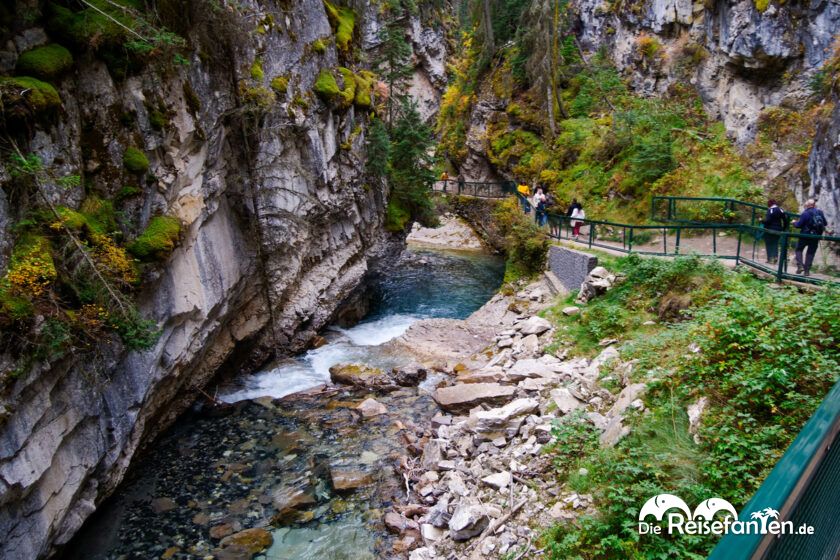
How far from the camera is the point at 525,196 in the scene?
26.2m

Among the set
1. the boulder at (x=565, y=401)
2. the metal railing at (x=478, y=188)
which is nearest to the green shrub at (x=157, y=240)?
the boulder at (x=565, y=401)

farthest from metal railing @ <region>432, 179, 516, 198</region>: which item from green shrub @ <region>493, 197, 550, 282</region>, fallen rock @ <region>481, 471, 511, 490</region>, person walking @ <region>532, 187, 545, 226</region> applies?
fallen rock @ <region>481, 471, 511, 490</region>

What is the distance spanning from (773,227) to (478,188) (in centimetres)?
2365

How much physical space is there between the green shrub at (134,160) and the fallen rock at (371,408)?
303 inches

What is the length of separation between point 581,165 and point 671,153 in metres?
5.65

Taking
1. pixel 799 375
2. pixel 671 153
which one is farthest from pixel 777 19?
pixel 799 375

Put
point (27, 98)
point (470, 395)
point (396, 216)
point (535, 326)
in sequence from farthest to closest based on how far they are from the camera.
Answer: point (396, 216) → point (535, 326) → point (470, 395) → point (27, 98)

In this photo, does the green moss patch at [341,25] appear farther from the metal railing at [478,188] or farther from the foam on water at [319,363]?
the metal railing at [478,188]

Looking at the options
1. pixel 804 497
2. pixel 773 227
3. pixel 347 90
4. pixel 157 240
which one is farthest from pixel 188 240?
pixel 773 227

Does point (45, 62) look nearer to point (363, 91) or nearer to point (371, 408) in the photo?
point (371, 408)

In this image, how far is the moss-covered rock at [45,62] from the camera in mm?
6871

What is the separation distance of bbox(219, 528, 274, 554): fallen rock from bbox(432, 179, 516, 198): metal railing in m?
24.6

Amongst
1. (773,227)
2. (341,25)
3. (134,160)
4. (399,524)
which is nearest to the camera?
(399,524)

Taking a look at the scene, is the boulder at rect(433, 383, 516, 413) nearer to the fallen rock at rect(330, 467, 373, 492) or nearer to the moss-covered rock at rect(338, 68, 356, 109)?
the fallen rock at rect(330, 467, 373, 492)
